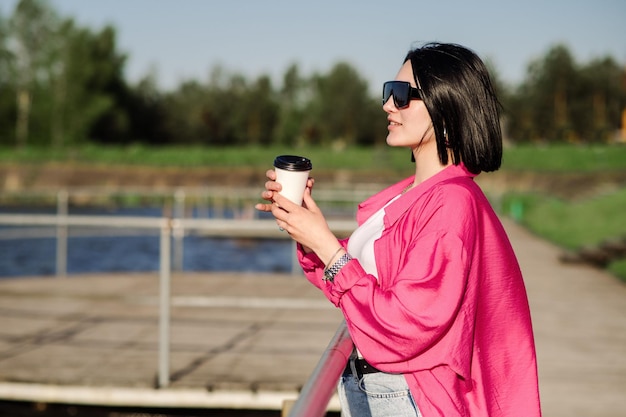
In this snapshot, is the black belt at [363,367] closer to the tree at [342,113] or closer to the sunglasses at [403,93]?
the sunglasses at [403,93]

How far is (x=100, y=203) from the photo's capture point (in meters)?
37.2

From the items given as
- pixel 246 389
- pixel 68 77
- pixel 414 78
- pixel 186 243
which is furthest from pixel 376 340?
pixel 68 77

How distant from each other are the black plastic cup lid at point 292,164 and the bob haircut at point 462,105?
0.28 metres

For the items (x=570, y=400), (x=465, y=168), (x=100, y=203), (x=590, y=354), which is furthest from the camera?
(x=100, y=203)

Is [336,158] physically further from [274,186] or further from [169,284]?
[274,186]

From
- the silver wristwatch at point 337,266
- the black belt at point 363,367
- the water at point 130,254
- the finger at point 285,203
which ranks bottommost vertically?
the water at point 130,254

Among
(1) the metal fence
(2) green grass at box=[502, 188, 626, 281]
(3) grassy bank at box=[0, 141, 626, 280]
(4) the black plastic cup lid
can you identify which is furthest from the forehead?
(3) grassy bank at box=[0, 141, 626, 280]

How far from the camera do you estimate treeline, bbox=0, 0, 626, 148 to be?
5419cm

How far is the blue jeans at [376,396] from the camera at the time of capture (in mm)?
1412

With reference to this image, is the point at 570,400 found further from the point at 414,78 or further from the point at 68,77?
the point at 68,77

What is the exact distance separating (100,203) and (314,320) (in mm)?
32707

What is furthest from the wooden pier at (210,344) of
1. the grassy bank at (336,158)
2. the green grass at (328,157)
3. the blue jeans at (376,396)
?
the green grass at (328,157)

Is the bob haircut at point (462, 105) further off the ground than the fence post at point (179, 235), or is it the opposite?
the bob haircut at point (462, 105)

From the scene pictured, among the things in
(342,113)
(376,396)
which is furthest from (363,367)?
(342,113)
